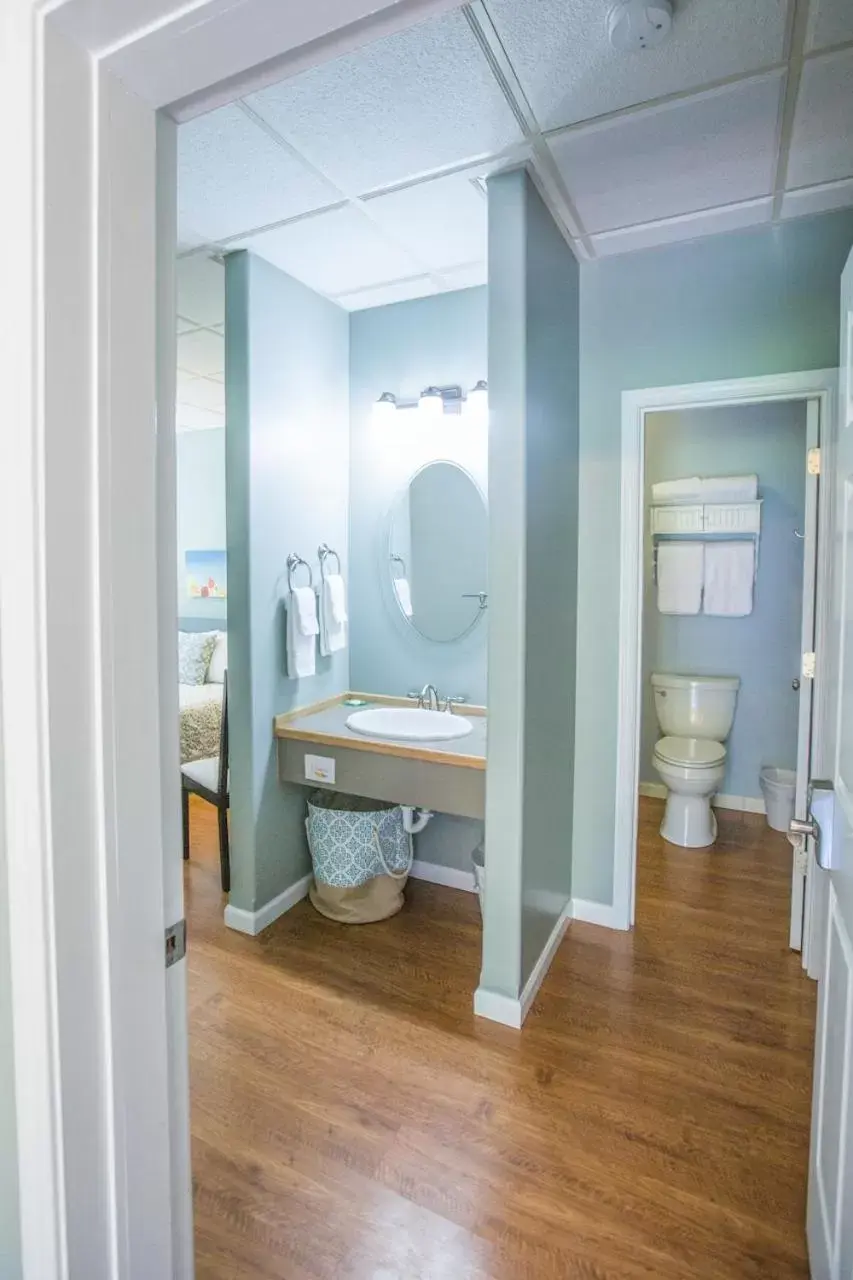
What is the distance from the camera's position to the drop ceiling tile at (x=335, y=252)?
2.19 metres

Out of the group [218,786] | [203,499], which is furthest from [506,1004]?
[203,499]

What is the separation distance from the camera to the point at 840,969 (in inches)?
43.6

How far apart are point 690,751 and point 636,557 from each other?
1487mm

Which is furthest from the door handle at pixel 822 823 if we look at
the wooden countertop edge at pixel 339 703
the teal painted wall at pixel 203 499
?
the teal painted wall at pixel 203 499

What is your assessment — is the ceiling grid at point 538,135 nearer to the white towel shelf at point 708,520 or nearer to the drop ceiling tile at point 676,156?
the drop ceiling tile at point 676,156

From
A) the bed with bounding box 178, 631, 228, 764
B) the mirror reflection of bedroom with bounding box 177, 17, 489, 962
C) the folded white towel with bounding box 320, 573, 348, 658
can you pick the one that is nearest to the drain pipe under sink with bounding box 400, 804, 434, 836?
the mirror reflection of bedroom with bounding box 177, 17, 489, 962

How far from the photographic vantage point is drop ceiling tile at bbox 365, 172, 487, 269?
6.49 ft

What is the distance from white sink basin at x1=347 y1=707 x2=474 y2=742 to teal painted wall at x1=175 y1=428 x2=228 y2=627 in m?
2.88

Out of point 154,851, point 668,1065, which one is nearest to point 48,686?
point 154,851

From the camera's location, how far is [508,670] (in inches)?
77.2

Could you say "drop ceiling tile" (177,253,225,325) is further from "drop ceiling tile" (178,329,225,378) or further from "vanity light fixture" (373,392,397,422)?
"vanity light fixture" (373,392,397,422)

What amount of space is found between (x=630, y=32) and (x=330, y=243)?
3.95 ft

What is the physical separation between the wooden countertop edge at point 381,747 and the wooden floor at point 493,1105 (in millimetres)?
723

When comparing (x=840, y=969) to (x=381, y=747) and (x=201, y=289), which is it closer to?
(x=381, y=747)
